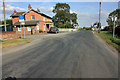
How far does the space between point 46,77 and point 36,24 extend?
25.5 m

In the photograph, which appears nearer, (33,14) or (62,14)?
(33,14)

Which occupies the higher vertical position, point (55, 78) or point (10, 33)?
point (10, 33)

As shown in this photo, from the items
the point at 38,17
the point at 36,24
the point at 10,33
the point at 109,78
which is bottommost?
the point at 109,78

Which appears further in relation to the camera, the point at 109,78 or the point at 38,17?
the point at 38,17

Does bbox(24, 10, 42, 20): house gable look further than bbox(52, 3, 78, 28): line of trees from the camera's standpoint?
No

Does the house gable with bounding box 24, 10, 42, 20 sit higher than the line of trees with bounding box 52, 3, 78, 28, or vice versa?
the line of trees with bounding box 52, 3, 78, 28

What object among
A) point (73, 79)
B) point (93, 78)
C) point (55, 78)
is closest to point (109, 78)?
point (93, 78)

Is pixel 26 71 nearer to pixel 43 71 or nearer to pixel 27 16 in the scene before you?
pixel 43 71

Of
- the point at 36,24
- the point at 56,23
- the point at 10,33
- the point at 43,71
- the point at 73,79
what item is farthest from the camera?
the point at 56,23

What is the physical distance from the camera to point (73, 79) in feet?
12.7

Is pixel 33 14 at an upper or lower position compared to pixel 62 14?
lower

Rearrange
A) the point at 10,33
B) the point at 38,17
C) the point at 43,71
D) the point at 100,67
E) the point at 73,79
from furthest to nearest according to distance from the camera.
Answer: the point at 38,17
the point at 10,33
the point at 100,67
the point at 43,71
the point at 73,79

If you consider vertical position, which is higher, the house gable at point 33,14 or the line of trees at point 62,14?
the line of trees at point 62,14

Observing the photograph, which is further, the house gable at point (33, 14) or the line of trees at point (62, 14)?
the line of trees at point (62, 14)
